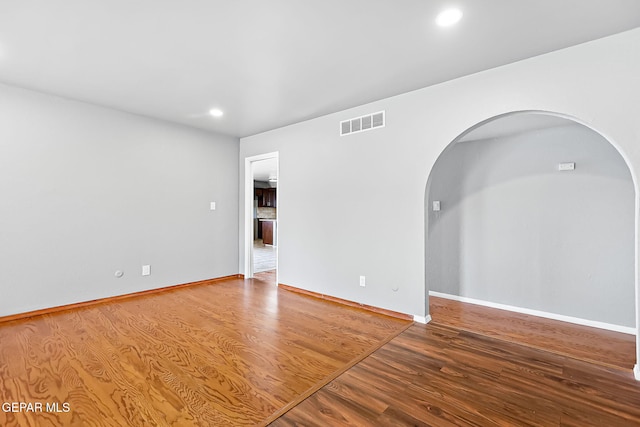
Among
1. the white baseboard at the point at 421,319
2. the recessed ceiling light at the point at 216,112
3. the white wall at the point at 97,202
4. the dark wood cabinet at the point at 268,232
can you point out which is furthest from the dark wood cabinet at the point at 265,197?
the white baseboard at the point at 421,319

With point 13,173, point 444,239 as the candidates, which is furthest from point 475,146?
point 13,173

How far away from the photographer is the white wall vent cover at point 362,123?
3.45 meters

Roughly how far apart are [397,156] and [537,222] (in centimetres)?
192

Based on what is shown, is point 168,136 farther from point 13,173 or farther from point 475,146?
point 475,146

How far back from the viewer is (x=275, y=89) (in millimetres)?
3148

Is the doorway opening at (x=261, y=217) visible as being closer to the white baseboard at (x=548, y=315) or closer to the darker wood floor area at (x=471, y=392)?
the white baseboard at (x=548, y=315)

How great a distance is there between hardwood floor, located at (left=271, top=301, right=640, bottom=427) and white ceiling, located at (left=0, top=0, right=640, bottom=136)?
2.52 metres

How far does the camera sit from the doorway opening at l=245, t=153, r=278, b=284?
5.13 metres

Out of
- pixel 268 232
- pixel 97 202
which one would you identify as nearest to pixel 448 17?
pixel 97 202

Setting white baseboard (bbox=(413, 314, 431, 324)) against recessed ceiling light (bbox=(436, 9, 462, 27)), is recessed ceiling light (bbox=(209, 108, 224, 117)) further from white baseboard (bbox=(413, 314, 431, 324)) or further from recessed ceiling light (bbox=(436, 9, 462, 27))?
white baseboard (bbox=(413, 314, 431, 324))

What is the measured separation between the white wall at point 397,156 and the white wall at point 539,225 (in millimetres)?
420

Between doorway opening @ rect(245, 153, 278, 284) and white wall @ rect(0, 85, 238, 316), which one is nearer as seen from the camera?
white wall @ rect(0, 85, 238, 316)

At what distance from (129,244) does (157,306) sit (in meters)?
1.00

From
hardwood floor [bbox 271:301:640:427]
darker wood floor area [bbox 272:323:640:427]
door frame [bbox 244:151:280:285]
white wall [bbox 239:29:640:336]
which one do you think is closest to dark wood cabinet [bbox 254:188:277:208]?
door frame [bbox 244:151:280:285]
